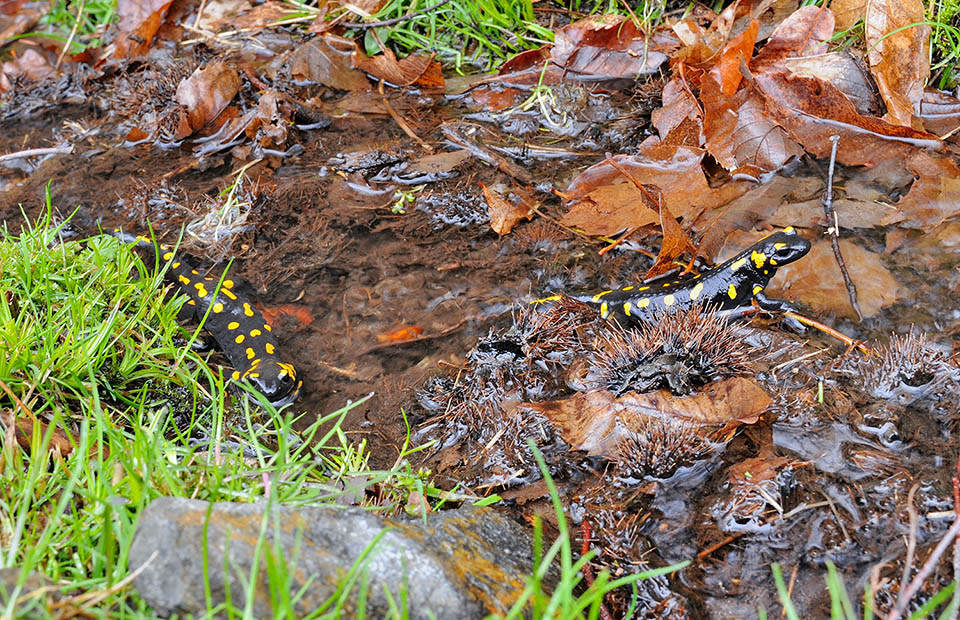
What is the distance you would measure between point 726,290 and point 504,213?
5.31ft

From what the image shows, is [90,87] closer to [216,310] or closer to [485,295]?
[216,310]

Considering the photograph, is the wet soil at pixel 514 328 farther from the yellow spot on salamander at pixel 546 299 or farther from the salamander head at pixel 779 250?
the salamander head at pixel 779 250

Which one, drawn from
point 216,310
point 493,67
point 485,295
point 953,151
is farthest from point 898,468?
point 493,67

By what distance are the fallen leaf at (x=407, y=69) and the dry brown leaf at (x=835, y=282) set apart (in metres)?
3.62

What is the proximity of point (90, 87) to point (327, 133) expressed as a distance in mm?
2903

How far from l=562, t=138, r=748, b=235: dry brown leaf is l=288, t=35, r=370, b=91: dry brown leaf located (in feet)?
9.03

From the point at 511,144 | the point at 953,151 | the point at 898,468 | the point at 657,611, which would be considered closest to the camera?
the point at 657,611

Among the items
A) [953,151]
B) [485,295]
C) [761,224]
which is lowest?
[485,295]

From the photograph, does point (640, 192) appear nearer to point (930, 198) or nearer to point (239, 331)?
point (930, 198)

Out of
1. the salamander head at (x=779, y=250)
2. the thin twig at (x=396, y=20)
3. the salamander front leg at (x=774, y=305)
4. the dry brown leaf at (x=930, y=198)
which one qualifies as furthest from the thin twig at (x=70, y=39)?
the dry brown leaf at (x=930, y=198)

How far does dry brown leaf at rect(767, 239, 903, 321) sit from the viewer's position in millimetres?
4191

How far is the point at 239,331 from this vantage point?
4.67 metres

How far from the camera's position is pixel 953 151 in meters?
4.98

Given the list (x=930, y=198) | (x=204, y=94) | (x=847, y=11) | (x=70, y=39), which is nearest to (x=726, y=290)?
(x=930, y=198)
